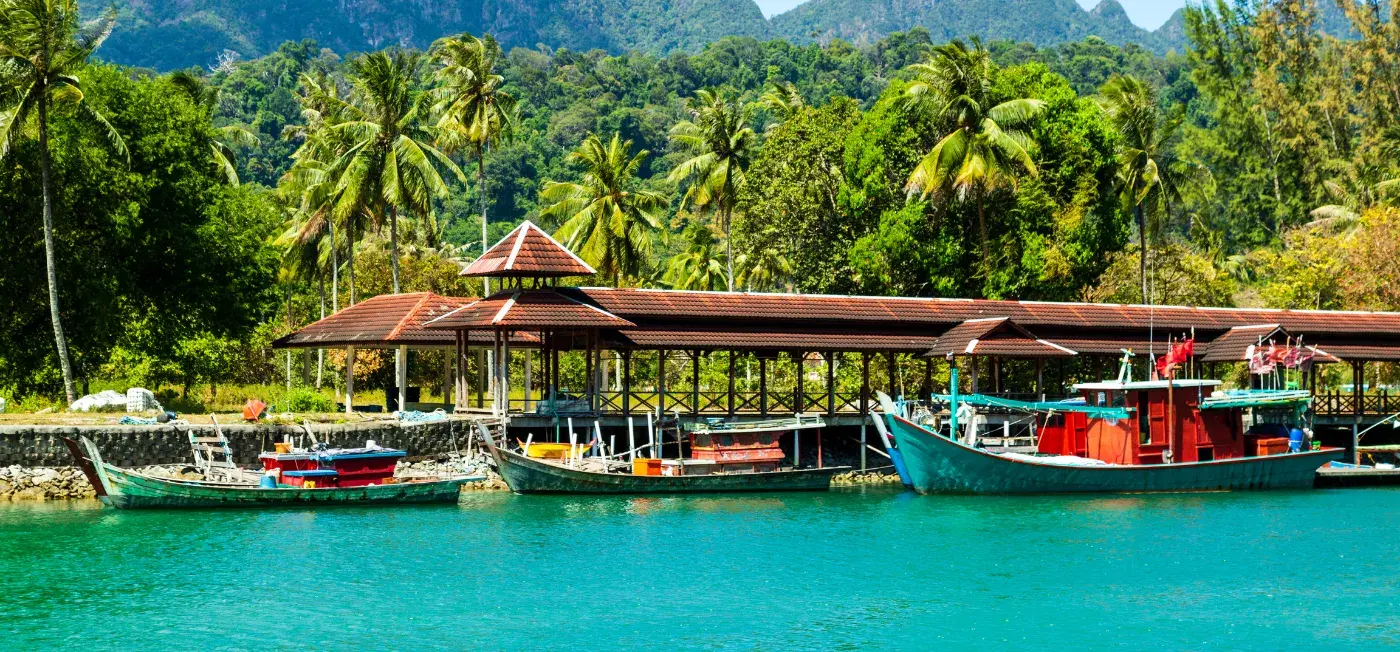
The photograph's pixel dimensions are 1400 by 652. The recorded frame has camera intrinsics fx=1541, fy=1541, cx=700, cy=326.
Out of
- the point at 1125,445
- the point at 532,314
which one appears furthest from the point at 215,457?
the point at 1125,445

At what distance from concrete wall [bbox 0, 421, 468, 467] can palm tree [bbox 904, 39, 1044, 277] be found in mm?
21244

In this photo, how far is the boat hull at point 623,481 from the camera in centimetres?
3591

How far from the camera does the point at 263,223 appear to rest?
51.4 meters

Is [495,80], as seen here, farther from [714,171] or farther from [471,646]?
[471,646]

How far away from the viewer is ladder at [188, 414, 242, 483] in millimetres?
34375

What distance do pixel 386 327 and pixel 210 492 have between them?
9.29 meters

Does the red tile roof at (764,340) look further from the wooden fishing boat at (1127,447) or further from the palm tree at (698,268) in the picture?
the palm tree at (698,268)

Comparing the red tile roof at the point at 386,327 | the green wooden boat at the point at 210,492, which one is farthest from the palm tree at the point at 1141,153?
the green wooden boat at the point at 210,492

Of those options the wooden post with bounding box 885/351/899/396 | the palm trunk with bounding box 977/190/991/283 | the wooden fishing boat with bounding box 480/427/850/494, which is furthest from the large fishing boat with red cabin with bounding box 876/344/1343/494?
the palm trunk with bounding box 977/190/991/283

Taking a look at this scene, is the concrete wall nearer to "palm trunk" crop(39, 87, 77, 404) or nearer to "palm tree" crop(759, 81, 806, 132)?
"palm trunk" crop(39, 87, 77, 404)

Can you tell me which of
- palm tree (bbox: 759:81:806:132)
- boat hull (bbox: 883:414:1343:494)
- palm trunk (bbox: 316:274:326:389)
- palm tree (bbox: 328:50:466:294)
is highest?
palm tree (bbox: 759:81:806:132)

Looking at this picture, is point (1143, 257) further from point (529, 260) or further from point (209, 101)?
point (209, 101)

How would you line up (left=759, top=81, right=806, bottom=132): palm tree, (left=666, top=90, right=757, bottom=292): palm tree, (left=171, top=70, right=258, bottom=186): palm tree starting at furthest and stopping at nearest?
(left=759, top=81, right=806, bottom=132): palm tree, (left=666, top=90, right=757, bottom=292): palm tree, (left=171, top=70, right=258, bottom=186): palm tree

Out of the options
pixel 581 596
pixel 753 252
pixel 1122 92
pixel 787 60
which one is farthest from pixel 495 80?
pixel 787 60
